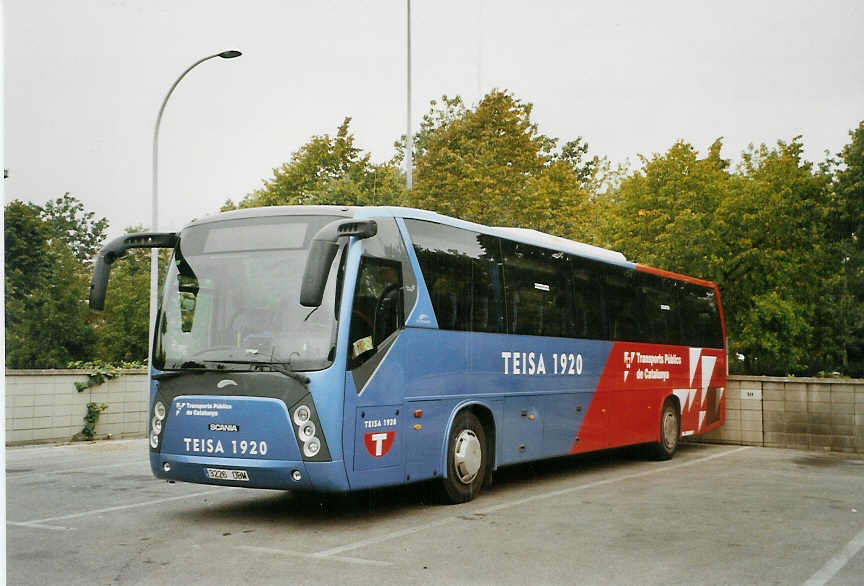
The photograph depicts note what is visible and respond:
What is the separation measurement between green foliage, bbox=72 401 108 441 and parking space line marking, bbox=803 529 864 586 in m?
14.3

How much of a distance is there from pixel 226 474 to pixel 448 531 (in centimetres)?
209

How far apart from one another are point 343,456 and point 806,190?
90.3 feet

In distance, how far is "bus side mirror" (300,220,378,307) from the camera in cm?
786

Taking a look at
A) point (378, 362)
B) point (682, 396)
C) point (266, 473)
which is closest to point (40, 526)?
point (266, 473)

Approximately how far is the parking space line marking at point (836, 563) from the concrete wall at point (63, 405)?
13.5 m

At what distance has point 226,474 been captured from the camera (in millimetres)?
8891

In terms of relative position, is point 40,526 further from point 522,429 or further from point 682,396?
point 682,396

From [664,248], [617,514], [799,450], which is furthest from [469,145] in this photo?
[617,514]

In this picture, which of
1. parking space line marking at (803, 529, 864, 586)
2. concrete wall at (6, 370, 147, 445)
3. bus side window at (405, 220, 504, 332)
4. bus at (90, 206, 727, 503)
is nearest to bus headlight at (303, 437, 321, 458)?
bus at (90, 206, 727, 503)

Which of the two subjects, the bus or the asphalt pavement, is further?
the bus

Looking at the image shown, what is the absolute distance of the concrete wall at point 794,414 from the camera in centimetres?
1770

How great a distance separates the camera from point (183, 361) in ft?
30.5

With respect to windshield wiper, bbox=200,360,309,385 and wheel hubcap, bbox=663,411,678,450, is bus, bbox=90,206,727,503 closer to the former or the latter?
windshield wiper, bbox=200,360,309,385

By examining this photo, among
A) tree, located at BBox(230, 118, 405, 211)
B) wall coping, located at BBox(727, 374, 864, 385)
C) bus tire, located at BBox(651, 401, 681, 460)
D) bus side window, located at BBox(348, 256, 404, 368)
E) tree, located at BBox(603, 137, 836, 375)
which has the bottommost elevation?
bus tire, located at BBox(651, 401, 681, 460)
